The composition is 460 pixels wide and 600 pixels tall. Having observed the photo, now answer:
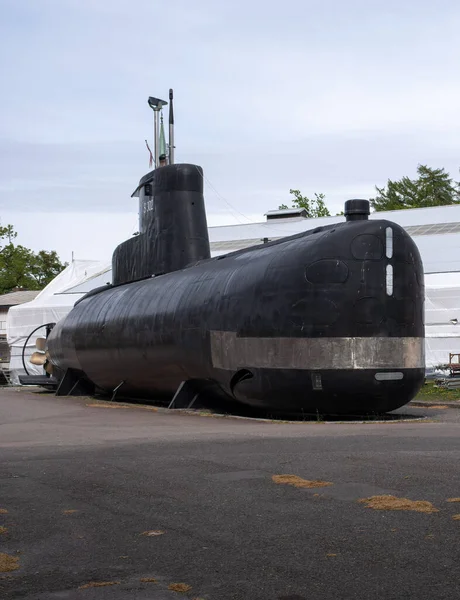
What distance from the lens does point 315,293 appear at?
55.4 ft

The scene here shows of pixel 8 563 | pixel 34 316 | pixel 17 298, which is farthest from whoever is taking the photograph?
pixel 17 298

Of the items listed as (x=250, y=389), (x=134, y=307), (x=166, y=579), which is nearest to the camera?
(x=166, y=579)

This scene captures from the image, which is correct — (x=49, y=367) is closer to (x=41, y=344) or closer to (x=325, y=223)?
(x=41, y=344)

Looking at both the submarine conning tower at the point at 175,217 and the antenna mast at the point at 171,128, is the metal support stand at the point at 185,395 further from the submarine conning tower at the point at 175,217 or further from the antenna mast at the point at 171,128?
the antenna mast at the point at 171,128

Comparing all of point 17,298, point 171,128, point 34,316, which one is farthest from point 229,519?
point 17,298

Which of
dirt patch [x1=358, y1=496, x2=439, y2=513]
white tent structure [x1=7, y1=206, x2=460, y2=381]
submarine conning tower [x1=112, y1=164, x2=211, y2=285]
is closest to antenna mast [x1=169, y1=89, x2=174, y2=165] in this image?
submarine conning tower [x1=112, y1=164, x2=211, y2=285]

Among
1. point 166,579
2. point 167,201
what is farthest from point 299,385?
point 166,579

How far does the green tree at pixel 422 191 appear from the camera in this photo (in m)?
91.4

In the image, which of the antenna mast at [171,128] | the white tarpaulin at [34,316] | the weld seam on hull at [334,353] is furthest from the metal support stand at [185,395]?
the white tarpaulin at [34,316]

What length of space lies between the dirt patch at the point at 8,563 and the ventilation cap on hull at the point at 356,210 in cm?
1332

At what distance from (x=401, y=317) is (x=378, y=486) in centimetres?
880

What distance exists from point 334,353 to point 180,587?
11.5 meters

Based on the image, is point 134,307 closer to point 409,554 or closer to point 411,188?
point 409,554

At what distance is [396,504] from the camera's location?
7.65 m
